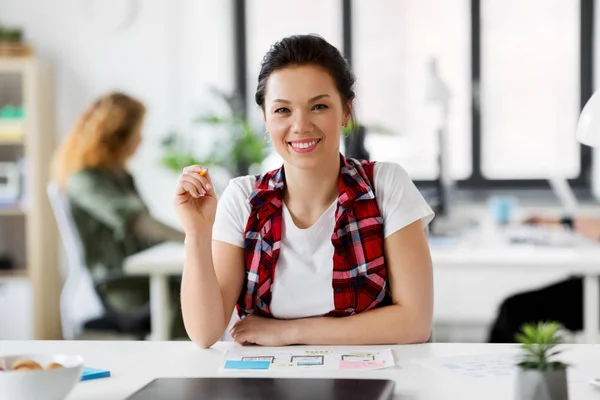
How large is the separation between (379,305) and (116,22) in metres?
3.56

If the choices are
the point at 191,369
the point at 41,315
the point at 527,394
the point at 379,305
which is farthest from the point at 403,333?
the point at 41,315

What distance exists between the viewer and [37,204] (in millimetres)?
4652

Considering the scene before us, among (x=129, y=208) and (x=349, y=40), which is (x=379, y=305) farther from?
(x=349, y=40)

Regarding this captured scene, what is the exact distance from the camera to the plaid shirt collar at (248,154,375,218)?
1.77 metres

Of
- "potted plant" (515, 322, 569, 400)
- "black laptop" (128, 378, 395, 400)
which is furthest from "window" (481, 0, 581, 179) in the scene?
"potted plant" (515, 322, 569, 400)

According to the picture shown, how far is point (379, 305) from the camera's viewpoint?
5.80 feet

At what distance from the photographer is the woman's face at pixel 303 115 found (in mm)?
1729

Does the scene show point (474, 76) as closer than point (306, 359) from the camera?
No

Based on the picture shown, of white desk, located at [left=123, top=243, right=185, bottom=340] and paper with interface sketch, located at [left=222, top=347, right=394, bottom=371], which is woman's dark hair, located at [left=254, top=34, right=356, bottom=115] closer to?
paper with interface sketch, located at [left=222, top=347, right=394, bottom=371]

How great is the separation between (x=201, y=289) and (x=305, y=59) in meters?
0.50

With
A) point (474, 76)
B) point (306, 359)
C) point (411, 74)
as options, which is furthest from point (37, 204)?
point (306, 359)

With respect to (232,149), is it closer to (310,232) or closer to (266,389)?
(310,232)

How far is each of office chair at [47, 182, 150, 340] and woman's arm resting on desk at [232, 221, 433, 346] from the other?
1.75 m

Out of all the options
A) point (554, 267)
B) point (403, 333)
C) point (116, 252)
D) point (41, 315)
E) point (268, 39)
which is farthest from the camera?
point (268, 39)
